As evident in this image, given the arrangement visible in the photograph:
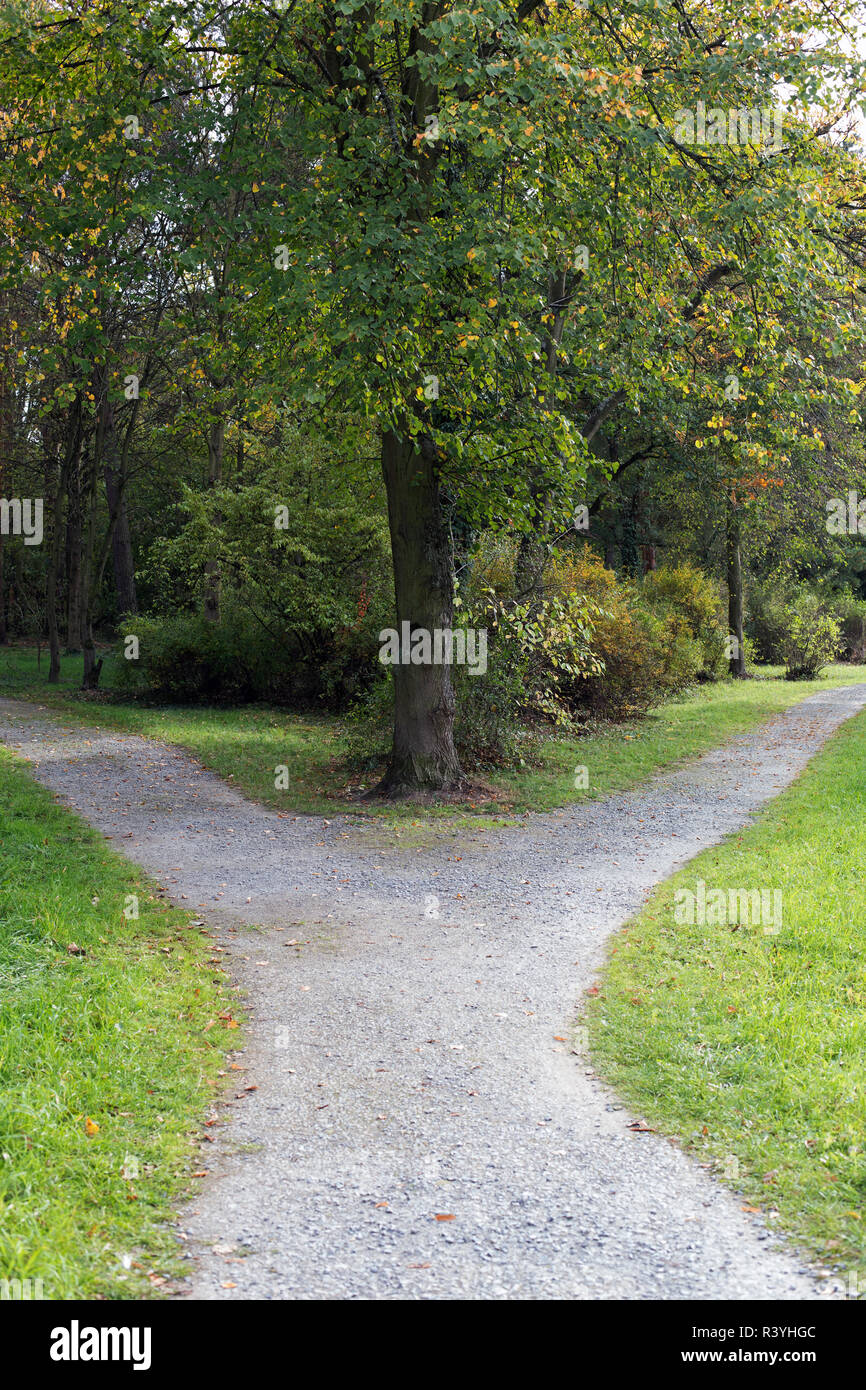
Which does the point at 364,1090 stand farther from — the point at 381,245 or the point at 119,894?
the point at 381,245

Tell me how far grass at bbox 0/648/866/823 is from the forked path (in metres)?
1.37

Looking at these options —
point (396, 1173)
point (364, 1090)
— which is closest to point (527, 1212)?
point (396, 1173)

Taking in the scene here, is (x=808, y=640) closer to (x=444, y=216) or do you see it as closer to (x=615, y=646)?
(x=615, y=646)

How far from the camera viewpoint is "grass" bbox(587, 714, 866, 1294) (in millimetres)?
4098

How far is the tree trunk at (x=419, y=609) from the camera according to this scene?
1235cm

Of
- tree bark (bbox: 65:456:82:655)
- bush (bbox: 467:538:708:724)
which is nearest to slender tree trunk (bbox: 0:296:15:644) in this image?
tree bark (bbox: 65:456:82:655)

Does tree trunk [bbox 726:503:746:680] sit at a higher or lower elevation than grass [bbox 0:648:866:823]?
higher

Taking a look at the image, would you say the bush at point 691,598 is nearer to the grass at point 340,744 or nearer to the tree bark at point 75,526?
the grass at point 340,744

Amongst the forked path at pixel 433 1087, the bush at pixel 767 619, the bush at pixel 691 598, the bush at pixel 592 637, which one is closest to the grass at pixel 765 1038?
the forked path at pixel 433 1087

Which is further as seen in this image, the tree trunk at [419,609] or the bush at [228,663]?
the bush at [228,663]

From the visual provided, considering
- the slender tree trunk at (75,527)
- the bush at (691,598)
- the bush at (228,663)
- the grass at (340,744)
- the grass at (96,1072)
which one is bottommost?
the grass at (96,1072)

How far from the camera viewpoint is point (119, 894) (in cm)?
789

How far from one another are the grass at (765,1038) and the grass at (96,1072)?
214 cm

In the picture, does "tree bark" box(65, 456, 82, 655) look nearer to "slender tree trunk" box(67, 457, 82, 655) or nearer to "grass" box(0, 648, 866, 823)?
"slender tree trunk" box(67, 457, 82, 655)
